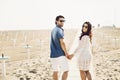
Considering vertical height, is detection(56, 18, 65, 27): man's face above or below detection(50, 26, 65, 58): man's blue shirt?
above

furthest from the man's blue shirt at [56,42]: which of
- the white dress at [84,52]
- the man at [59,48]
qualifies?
the white dress at [84,52]

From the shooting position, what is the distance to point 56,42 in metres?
7.56

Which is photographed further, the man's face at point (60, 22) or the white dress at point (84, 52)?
the white dress at point (84, 52)

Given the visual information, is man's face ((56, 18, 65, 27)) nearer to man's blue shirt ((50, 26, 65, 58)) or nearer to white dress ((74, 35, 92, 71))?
man's blue shirt ((50, 26, 65, 58))

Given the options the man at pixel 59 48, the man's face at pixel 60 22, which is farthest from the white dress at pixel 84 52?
the man's face at pixel 60 22

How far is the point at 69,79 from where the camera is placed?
967cm

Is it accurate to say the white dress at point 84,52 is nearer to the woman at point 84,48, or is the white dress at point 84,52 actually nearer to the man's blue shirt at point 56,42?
the woman at point 84,48

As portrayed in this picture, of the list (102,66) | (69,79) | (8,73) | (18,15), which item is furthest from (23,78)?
(18,15)

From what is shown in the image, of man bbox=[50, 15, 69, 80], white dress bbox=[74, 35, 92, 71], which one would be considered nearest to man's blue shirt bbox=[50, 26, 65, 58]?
man bbox=[50, 15, 69, 80]

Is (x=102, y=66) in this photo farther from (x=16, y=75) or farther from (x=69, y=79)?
(x=69, y=79)

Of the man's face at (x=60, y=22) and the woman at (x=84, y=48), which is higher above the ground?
the man's face at (x=60, y=22)

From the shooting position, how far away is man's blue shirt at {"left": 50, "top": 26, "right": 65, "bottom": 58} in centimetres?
750

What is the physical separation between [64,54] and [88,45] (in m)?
0.53

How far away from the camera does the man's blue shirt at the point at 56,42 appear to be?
295 inches
